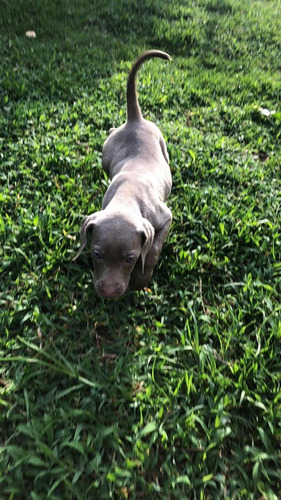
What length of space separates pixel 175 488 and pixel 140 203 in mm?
1848

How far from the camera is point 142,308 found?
9.91ft

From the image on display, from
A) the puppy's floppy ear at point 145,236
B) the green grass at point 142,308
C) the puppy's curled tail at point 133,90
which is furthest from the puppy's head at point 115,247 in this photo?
the puppy's curled tail at point 133,90

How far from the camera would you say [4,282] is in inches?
120

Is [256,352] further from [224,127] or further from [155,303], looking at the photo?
[224,127]

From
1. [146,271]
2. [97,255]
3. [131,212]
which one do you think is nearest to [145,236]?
[131,212]

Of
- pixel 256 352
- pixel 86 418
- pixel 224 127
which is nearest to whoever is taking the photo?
pixel 86 418

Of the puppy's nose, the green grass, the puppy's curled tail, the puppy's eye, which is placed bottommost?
the green grass

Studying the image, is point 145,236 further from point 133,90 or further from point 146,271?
point 133,90

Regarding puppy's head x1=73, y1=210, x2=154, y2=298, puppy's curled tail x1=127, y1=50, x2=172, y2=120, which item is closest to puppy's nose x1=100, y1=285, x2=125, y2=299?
puppy's head x1=73, y1=210, x2=154, y2=298

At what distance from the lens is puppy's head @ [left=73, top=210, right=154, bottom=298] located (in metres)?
2.43

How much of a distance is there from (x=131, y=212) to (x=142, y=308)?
819 millimetres

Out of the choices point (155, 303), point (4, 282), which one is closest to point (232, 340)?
point (155, 303)

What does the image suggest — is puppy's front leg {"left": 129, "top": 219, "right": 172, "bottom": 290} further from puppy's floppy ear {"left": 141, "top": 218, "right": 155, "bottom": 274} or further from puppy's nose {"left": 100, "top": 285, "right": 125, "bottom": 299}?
puppy's nose {"left": 100, "top": 285, "right": 125, "bottom": 299}

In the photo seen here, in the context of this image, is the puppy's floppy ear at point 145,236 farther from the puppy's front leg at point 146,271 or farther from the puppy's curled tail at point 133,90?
the puppy's curled tail at point 133,90
